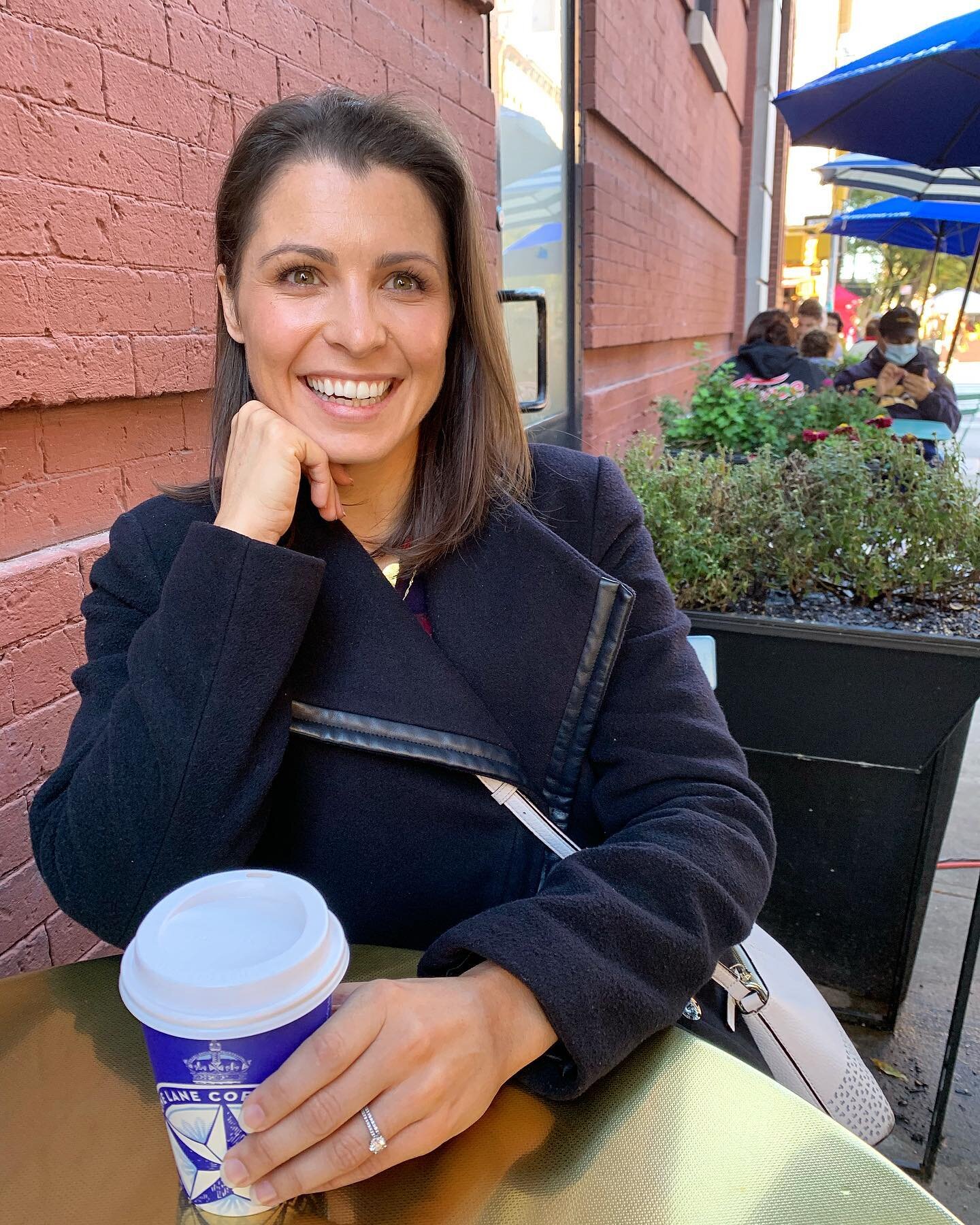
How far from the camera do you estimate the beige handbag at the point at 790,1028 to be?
1.22 m

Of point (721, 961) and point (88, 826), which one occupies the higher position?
point (88, 826)

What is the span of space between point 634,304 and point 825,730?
188 inches

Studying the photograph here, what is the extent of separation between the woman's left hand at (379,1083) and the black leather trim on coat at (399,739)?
0.38 m

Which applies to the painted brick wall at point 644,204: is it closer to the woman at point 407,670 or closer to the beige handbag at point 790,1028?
the woman at point 407,670

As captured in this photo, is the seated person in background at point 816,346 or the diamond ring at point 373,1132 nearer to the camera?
the diamond ring at point 373,1132

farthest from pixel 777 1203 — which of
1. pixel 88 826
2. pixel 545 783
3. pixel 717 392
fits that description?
pixel 717 392

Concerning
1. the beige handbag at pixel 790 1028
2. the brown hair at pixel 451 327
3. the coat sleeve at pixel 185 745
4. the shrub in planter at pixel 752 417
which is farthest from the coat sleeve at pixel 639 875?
the shrub in planter at pixel 752 417

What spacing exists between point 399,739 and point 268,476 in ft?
1.25

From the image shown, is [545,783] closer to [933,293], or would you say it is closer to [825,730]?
[825,730]

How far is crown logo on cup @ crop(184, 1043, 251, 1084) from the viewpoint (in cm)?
69

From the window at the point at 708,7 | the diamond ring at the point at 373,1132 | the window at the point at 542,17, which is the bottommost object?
the diamond ring at the point at 373,1132

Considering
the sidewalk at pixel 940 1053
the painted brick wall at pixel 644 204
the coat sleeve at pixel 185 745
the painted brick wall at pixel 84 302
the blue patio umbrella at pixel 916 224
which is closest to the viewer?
the coat sleeve at pixel 185 745

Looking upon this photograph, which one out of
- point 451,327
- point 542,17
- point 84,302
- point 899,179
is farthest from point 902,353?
point 84,302

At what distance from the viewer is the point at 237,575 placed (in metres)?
1.11
